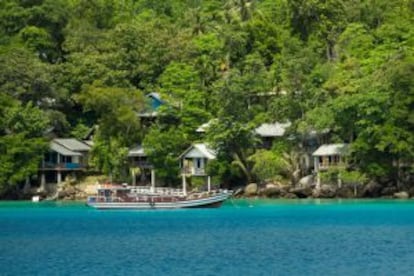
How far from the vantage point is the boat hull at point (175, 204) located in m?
59.6

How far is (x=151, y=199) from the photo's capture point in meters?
60.5

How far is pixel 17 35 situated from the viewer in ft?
282

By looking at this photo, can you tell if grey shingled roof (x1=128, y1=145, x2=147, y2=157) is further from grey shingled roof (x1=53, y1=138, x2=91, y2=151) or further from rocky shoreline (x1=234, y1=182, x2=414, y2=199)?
rocky shoreline (x1=234, y1=182, x2=414, y2=199)

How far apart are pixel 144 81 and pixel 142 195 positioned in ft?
73.0

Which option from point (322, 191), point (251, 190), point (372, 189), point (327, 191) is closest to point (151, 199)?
point (251, 190)

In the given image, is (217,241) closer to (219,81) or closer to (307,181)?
(307,181)

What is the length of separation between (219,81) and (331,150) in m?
12.2

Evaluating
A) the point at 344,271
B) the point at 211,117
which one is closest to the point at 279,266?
the point at 344,271

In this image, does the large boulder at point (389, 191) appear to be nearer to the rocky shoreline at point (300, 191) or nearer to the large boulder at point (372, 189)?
the rocky shoreline at point (300, 191)

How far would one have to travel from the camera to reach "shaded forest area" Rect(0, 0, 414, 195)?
6506cm

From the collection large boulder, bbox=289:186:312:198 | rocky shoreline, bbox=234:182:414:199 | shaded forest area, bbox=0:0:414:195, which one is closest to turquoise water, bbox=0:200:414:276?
rocky shoreline, bbox=234:182:414:199

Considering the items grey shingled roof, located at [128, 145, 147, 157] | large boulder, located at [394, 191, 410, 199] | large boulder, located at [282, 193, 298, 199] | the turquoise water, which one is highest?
grey shingled roof, located at [128, 145, 147, 157]

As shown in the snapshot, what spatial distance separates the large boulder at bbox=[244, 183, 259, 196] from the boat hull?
935cm

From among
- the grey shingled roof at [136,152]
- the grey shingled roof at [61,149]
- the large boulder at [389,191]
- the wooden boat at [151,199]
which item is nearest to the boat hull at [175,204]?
the wooden boat at [151,199]
